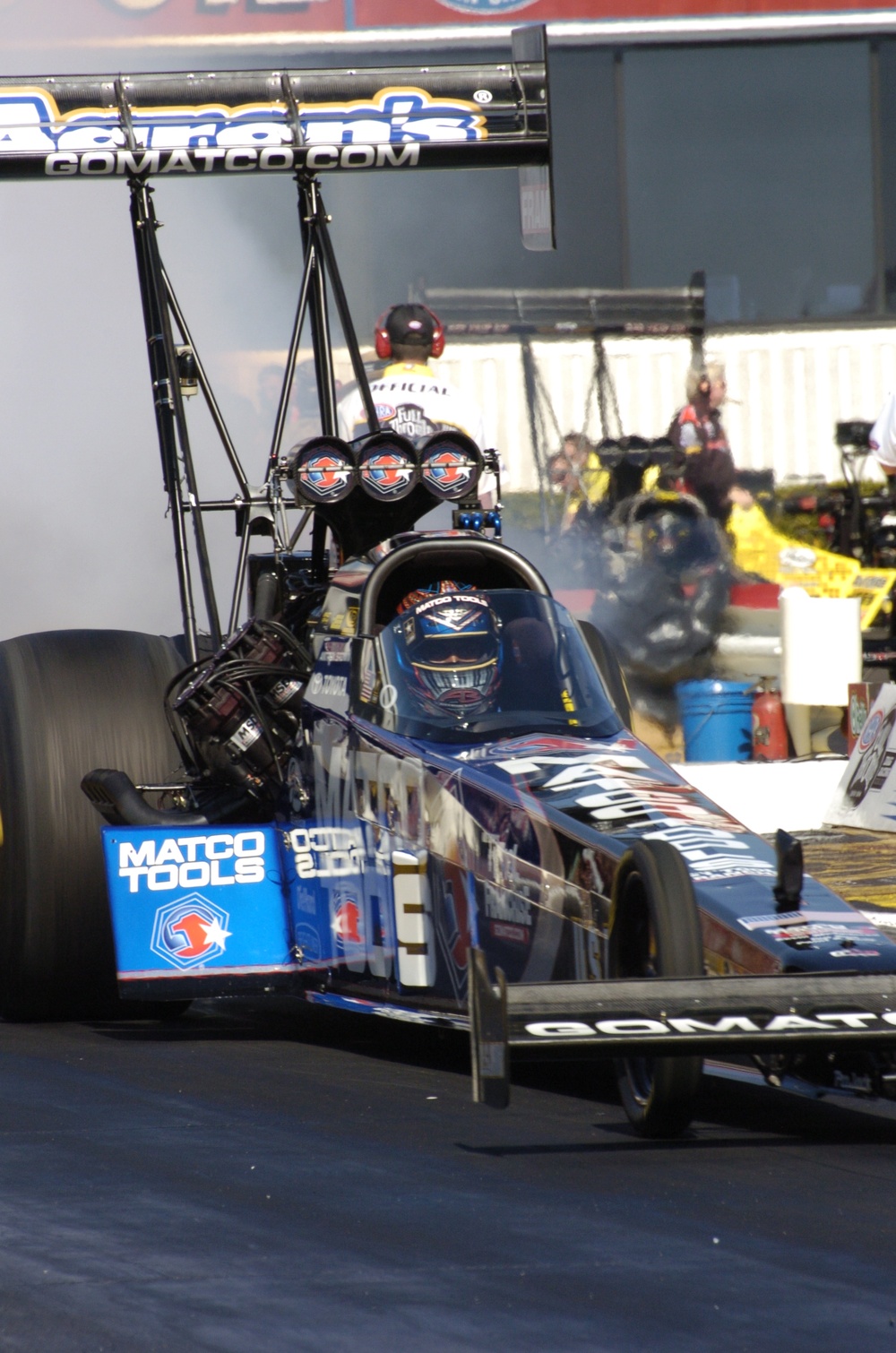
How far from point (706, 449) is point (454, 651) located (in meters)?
8.22

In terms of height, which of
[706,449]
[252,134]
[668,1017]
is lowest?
[668,1017]

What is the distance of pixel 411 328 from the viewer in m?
9.47

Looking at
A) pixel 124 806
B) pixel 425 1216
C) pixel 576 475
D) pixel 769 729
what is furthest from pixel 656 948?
pixel 576 475

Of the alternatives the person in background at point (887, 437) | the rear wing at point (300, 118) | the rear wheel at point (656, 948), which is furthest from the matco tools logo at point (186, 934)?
the person in background at point (887, 437)

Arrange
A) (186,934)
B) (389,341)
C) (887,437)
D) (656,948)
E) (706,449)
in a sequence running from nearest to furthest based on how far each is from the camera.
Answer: (656,948)
(186,934)
(389,341)
(887,437)
(706,449)

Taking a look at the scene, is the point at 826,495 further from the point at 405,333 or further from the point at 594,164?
the point at 405,333

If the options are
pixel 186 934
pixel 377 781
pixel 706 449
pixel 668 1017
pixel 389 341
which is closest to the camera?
pixel 668 1017

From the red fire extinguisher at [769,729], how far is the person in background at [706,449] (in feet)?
7.25

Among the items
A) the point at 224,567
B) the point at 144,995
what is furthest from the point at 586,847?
the point at 224,567

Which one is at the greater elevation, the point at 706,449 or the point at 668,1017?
the point at 706,449

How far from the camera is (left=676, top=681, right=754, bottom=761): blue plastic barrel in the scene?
11.4m

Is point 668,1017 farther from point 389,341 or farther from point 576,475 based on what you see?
point 576,475

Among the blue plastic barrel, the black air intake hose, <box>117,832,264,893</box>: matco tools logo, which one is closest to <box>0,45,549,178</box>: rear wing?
the black air intake hose

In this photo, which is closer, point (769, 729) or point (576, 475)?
point (769, 729)
